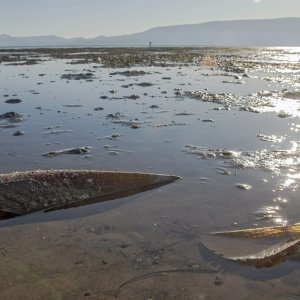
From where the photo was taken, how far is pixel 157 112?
18.3 m

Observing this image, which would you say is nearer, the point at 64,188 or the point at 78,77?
the point at 64,188

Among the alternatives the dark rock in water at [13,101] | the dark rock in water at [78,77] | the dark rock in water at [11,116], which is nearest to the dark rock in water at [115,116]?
the dark rock in water at [11,116]

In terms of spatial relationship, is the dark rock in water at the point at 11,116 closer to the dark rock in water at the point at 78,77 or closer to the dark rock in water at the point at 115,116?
the dark rock in water at the point at 115,116

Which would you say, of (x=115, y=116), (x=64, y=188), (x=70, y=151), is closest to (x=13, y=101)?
(x=115, y=116)

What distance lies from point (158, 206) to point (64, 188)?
200 centimetres

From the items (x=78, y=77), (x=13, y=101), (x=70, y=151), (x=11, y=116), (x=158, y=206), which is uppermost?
(x=78, y=77)

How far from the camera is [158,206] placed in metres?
8.18

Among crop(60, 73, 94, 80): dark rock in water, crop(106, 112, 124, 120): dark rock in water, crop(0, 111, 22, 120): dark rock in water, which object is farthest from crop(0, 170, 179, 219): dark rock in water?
crop(60, 73, 94, 80): dark rock in water

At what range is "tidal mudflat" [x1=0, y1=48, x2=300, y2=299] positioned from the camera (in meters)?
5.71

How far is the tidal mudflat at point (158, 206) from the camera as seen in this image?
5.71 m

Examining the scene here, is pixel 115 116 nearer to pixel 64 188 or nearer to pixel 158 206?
pixel 64 188

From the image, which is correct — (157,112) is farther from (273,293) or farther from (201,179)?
(273,293)

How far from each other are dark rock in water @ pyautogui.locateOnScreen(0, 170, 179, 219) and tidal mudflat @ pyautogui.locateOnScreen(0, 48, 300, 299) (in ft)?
0.89

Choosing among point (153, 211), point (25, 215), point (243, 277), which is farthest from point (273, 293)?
point (25, 215)
